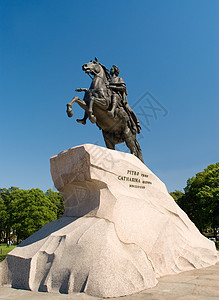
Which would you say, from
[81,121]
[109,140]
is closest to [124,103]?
[109,140]

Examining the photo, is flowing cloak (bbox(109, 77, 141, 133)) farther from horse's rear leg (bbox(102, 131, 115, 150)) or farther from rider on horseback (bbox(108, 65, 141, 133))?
horse's rear leg (bbox(102, 131, 115, 150))

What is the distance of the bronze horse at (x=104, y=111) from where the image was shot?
912 cm

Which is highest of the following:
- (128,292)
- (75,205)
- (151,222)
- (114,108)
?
(114,108)

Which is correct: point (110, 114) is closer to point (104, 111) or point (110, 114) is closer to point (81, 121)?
point (104, 111)

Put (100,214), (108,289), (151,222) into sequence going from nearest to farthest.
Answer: (108,289) < (100,214) < (151,222)

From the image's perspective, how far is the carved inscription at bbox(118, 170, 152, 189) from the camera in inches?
265

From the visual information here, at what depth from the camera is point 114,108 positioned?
9820 mm

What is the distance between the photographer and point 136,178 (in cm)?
699

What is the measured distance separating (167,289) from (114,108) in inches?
271

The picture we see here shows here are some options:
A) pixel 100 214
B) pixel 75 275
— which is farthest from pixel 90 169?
pixel 75 275

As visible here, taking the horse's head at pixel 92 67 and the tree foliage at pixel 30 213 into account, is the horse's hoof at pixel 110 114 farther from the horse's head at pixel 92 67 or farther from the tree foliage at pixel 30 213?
the tree foliage at pixel 30 213

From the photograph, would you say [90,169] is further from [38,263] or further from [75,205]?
[38,263]

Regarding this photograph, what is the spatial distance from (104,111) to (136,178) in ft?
12.1

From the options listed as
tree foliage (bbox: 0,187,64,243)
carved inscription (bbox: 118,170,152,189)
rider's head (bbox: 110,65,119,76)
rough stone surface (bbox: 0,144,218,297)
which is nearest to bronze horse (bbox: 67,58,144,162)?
rider's head (bbox: 110,65,119,76)
